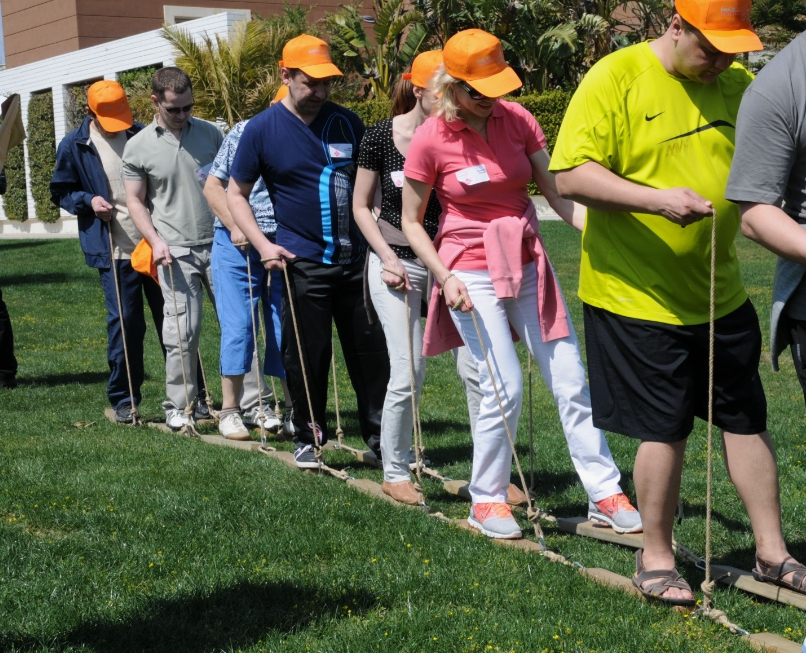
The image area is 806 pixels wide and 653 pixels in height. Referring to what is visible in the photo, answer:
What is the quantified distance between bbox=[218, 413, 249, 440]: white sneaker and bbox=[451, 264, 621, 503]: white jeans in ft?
9.54

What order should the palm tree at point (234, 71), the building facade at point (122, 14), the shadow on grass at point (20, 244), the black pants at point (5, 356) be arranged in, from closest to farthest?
the black pants at point (5, 356)
the palm tree at point (234, 71)
the shadow on grass at point (20, 244)
the building facade at point (122, 14)

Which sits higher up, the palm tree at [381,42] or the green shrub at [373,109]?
the palm tree at [381,42]

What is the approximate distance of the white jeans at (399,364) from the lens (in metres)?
5.34

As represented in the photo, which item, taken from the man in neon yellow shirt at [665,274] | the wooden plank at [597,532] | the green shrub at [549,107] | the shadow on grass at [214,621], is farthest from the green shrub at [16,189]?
the man in neon yellow shirt at [665,274]

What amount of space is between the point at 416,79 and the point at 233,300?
103 inches

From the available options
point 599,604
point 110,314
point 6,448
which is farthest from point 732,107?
point 110,314

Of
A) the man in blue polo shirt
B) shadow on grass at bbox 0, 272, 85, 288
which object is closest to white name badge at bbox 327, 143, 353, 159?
the man in blue polo shirt

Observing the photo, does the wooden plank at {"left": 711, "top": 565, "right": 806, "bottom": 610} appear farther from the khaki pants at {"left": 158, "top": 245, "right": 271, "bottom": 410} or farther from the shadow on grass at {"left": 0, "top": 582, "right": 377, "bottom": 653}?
the khaki pants at {"left": 158, "top": 245, "right": 271, "bottom": 410}

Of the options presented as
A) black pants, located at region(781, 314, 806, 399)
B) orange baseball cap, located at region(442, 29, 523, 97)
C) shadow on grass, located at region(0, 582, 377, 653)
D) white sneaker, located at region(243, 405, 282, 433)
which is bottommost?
white sneaker, located at region(243, 405, 282, 433)

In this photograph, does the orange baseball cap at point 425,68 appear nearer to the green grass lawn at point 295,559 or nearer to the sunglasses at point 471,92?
the sunglasses at point 471,92

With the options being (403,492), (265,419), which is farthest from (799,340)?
(265,419)

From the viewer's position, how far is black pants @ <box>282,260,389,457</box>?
19.5 ft

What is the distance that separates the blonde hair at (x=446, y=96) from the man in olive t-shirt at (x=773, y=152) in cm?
152

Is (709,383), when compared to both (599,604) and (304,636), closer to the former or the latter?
(599,604)
